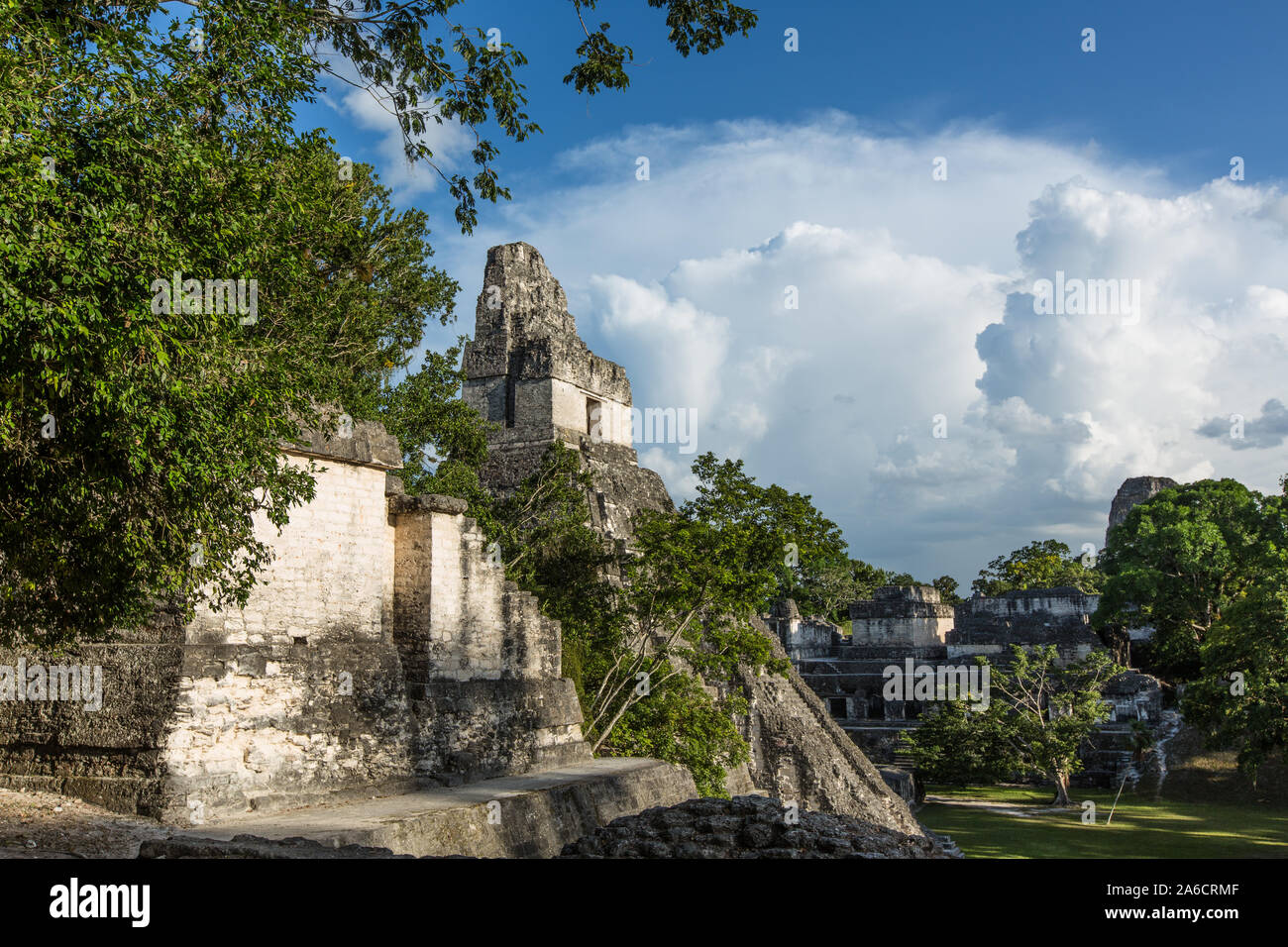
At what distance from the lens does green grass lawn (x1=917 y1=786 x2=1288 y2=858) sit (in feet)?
49.7

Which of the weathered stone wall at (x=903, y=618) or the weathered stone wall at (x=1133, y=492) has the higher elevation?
the weathered stone wall at (x=1133, y=492)

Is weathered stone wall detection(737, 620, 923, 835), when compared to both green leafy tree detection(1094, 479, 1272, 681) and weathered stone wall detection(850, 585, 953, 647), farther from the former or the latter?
green leafy tree detection(1094, 479, 1272, 681)

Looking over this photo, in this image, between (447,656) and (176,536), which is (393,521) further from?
(176,536)

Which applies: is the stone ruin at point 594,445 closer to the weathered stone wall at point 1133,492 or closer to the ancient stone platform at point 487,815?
the ancient stone platform at point 487,815

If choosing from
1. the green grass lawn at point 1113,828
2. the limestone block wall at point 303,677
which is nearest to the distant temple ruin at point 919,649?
the green grass lawn at point 1113,828

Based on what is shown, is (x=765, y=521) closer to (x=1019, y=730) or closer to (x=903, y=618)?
(x=1019, y=730)

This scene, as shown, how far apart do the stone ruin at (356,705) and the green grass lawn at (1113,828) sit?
6683mm

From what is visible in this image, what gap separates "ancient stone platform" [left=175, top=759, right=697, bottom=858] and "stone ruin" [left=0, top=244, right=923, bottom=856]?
0.02 meters

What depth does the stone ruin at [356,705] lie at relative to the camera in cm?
746

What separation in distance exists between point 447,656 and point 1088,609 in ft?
71.6

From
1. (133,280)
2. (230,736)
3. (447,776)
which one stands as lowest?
(447,776)

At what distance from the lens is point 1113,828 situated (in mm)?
17297
